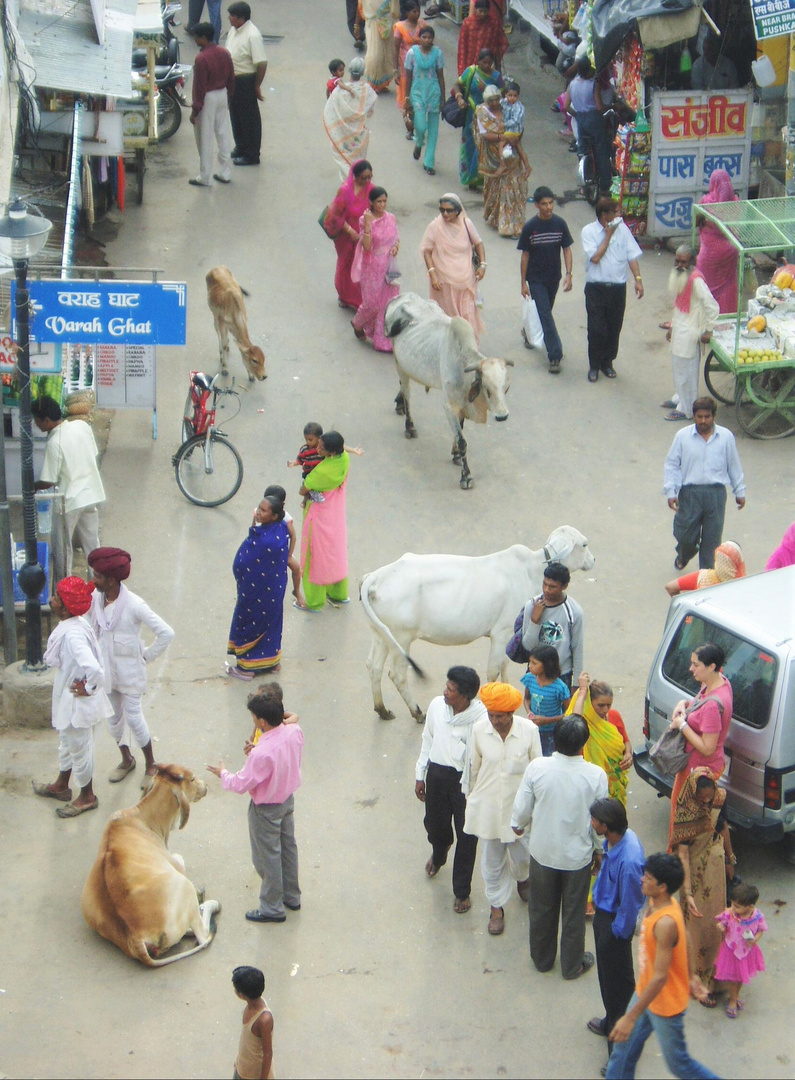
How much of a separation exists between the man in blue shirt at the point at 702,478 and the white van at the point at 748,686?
2.07 meters

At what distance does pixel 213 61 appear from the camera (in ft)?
51.4

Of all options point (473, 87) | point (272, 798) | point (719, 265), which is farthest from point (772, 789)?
point (473, 87)

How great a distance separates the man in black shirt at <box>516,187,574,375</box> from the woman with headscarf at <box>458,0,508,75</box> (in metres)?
5.10

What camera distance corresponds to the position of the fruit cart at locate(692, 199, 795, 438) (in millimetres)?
12484

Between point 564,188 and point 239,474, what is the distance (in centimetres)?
775

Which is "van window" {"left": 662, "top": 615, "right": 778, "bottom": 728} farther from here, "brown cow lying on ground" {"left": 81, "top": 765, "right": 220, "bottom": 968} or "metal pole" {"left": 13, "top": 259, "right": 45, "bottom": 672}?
"metal pole" {"left": 13, "top": 259, "right": 45, "bottom": 672}

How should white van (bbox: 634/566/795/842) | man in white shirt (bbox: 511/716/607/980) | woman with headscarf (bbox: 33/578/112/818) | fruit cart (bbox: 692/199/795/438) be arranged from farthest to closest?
fruit cart (bbox: 692/199/795/438) → woman with headscarf (bbox: 33/578/112/818) → white van (bbox: 634/566/795/842) → man in white shirt (bbox: 511/716/607/980)

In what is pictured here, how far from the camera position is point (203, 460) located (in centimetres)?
1169

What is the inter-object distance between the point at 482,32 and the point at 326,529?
9.98m

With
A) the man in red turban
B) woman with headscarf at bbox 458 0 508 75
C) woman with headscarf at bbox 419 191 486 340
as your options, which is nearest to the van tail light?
the man in red turban

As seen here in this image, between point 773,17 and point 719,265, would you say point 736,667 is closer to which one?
point 719,265

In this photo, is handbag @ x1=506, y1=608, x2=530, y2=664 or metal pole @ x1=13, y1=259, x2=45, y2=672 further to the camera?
metal pole @ x1=13, y1=259, x2=45, y2=672

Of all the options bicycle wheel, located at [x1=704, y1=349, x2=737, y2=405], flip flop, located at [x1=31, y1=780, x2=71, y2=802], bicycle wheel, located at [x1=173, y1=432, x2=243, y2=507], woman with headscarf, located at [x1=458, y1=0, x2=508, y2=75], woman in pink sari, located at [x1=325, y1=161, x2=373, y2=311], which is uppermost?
woman with headscarf, located at [x1=458, y1=0, x2=508, y2=75]

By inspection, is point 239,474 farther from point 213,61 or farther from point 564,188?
point 564,188
